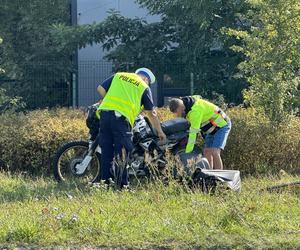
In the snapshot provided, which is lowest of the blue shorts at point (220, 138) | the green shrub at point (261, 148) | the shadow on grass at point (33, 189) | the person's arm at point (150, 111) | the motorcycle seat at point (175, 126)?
the shadow on grass at point (33, 189)

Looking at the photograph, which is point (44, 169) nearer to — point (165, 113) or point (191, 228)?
point (165, 113)

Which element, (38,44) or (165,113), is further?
(38,44)

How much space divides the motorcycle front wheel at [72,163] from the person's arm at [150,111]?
986mm

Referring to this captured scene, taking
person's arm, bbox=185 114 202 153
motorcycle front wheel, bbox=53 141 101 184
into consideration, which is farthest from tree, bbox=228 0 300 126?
motorcycle front wheel, bbox=53 141 101 184

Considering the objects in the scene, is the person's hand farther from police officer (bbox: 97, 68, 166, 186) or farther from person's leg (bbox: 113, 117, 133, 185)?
person's leg (bbox: 113, 117, 133, 185)

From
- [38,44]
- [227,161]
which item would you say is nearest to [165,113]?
[227,161]

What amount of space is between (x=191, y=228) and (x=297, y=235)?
3.36 feet

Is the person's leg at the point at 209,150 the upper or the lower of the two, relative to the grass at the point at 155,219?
upper

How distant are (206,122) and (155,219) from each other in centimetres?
266

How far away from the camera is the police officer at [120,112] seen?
7746mm

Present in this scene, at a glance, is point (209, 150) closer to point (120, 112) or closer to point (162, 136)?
point (162, 136)

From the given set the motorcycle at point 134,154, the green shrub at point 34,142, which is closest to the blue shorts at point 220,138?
the motorcycle at point 134,154

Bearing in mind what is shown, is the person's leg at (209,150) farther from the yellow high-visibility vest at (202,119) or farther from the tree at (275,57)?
the tree at (275,57)

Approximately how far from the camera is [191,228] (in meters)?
5.75
